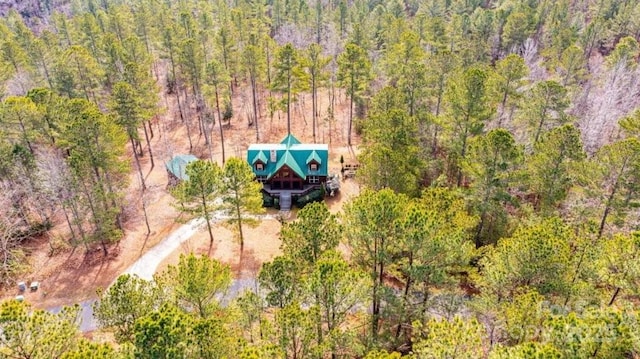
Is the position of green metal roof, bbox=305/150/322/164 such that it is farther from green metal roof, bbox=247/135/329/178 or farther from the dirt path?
the dirt path

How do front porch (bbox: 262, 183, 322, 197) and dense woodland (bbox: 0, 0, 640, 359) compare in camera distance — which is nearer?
dense woodland (bbox: 0, 0, 640, 359)

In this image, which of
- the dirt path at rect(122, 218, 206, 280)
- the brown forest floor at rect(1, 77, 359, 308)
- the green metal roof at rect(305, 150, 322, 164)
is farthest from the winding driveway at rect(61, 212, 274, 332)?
the green metal roof at rect(305, 150, 322, 164)

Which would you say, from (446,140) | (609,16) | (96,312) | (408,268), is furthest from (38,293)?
(609,16)

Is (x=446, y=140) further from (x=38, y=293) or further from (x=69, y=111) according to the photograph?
(x=38, y=293)

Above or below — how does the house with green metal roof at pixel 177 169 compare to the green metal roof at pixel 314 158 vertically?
below

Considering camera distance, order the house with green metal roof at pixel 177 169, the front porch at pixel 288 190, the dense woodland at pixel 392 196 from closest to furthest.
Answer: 1. the dense woodland at pixel 392 196
2. the front porch at pixel 288 190
3. the house with green metal roof at pixel 177 169

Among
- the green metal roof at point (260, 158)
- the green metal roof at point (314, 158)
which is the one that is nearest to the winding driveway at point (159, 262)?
the green metal roof at point (260, 158)

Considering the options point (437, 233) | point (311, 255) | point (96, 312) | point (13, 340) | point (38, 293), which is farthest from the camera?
point (38, 293)

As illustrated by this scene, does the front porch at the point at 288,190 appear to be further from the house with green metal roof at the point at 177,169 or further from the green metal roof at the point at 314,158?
the house with green metal roof at the point at 177,169

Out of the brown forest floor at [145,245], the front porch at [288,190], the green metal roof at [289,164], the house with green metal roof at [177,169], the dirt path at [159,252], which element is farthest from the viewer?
the house with green metal roof at [177,169]
